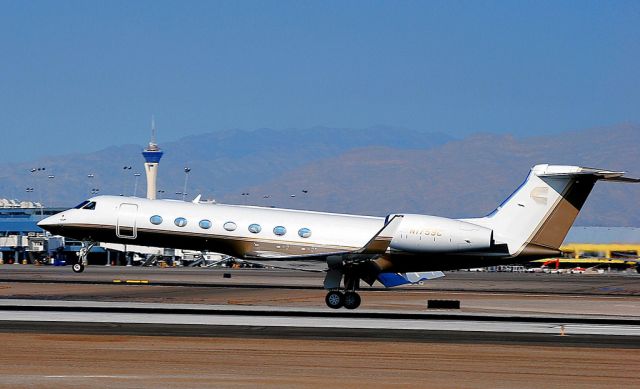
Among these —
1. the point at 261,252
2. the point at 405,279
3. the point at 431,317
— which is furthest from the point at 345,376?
the point at 261,252

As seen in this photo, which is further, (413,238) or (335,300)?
(413,238)

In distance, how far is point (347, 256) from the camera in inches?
1428

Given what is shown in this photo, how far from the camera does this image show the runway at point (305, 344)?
19047mm

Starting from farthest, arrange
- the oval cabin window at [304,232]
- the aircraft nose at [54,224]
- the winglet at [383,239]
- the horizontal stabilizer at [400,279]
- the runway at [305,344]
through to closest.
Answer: the aircraft nose at [54,224] < the oval cabin window at [304,232] < the horizontal stabilizer at [400,279] < the winglet at [383,239] < the runway at [305,344]

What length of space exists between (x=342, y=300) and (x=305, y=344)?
1264 cm

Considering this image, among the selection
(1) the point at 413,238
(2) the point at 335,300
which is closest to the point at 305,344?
(2) the point at 335,300

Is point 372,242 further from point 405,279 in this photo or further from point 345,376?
point 345,376

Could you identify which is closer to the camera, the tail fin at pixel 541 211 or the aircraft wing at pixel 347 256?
the aircraft wing at pixel 347 256

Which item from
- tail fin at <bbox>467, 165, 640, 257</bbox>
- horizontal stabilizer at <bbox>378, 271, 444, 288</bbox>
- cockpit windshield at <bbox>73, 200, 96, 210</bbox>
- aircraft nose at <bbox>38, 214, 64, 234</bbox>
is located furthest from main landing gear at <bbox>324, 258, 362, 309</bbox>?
aircraft nose at <bbox>38, 214, 64, 234</bbox>

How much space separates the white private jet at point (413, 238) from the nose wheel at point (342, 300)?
0.03m

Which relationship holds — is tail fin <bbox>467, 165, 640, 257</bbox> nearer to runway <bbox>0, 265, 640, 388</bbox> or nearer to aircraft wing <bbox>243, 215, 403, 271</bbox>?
runway <bbox>0, 265, 640, 388</bbox>

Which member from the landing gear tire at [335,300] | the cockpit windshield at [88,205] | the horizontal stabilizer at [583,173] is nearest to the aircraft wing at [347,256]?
the landing gear tire at [335,300]

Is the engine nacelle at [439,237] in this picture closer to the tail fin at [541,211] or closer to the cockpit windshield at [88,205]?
the tail fin at [541,211]

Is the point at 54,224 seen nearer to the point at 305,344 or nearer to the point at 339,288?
the point at 339,288
